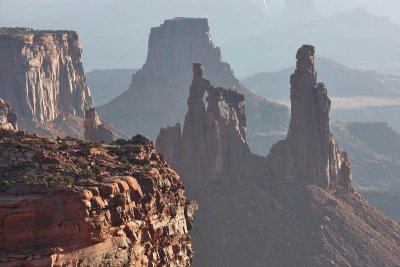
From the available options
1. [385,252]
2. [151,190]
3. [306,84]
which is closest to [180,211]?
[151,190]

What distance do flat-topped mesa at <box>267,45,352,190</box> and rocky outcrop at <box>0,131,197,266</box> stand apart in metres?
93.1

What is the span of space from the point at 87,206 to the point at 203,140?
100 metres

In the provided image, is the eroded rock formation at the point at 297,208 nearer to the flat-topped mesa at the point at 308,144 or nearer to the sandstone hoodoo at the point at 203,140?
the flat-topped mesa at the point at 308,144

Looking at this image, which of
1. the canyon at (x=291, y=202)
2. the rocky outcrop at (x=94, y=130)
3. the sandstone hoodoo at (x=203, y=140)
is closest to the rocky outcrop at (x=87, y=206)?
the canyon at (x=291, y=202)

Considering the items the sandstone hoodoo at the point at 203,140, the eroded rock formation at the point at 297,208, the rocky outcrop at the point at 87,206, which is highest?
the rocky outcrop at the point at 87,206

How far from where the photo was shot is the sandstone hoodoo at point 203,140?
452 feet

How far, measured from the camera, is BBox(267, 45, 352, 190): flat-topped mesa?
144m

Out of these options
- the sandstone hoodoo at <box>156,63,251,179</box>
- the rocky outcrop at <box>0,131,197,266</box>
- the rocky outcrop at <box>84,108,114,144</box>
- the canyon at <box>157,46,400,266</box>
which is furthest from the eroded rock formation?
the rocky outcrop at <box>0,131,197,266</box>

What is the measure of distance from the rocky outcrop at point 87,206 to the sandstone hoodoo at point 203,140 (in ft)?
282

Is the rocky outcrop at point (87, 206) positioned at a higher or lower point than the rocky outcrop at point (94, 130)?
higher

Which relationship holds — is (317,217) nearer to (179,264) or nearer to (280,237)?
(280,237)

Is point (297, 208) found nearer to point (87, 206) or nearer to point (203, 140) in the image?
point (203, 140)

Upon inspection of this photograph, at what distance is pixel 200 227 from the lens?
13038 centimetres

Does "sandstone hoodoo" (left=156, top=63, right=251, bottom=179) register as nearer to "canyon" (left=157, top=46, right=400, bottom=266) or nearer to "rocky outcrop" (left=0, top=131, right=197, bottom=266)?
"canyon" (left=157, top=46, right=400, bottom=266)
